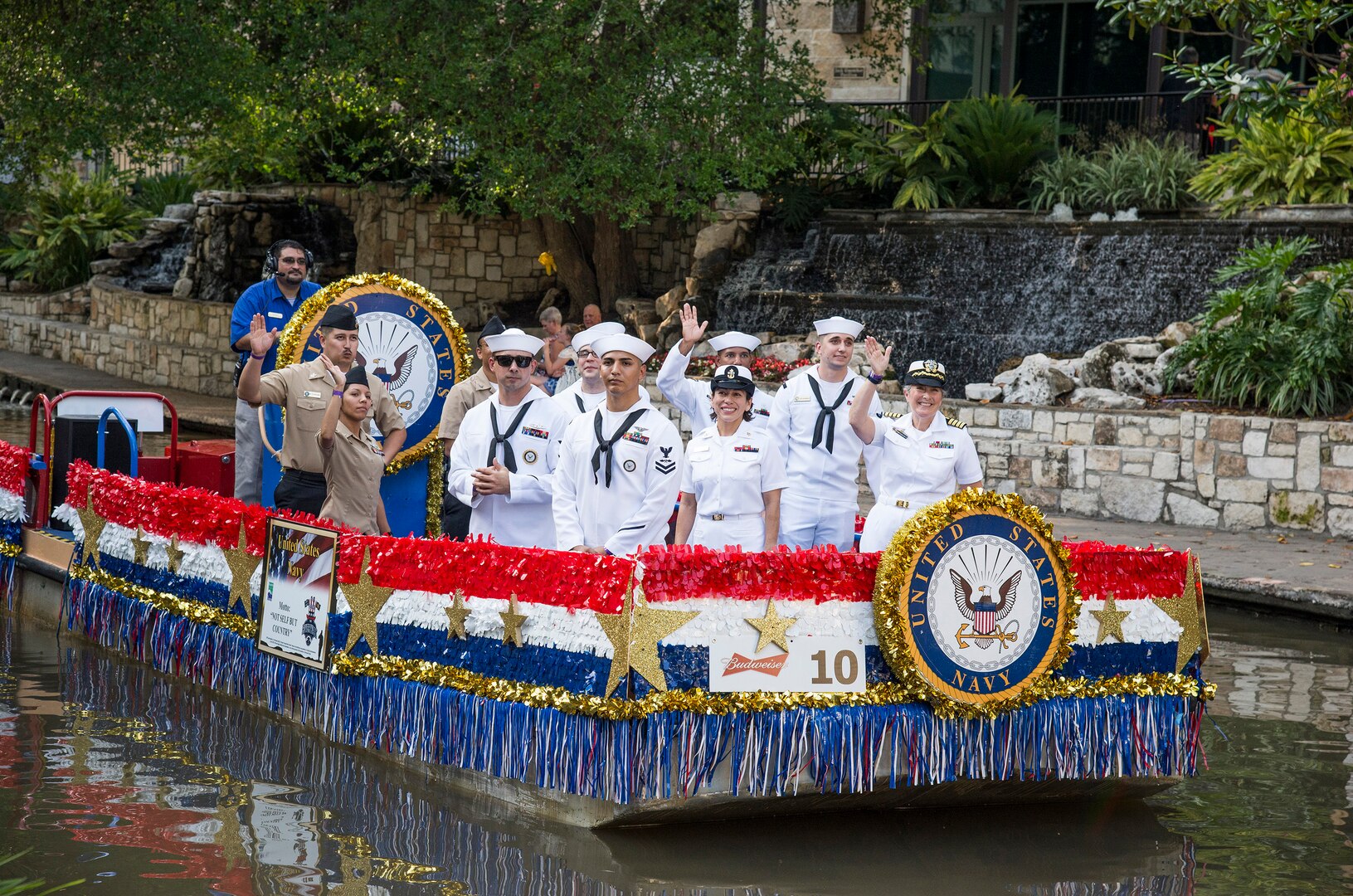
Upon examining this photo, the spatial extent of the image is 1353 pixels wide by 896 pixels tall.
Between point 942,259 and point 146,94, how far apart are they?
9751 millimetres

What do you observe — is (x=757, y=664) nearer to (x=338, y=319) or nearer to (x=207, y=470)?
(x=338, y=319)

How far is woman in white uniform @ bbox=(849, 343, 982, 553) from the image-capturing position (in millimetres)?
7820

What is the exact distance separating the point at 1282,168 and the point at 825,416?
440 inches

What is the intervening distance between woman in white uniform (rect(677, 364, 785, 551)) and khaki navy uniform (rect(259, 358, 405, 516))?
1.74m

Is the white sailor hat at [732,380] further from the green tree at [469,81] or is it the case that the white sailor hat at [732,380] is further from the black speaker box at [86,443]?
the green tree at [469,81]

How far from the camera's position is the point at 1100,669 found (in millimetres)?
6449

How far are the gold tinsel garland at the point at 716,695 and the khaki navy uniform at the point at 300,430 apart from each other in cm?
133

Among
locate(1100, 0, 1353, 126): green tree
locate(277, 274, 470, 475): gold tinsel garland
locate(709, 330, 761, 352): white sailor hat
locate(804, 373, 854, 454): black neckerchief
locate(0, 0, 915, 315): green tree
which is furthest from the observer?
locate(0, 0, 915, 315): green tree

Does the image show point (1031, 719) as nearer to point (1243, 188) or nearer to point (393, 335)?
point (393, 335)

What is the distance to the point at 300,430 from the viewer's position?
25.7ft

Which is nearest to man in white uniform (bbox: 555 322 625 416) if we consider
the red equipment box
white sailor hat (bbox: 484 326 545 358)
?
white sailor hat (bbox: 484 326 545 358)

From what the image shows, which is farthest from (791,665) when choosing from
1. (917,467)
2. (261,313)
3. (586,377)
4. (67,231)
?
(67,231)

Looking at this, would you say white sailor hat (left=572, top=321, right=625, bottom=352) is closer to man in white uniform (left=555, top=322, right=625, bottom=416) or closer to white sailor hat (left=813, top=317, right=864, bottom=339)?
man in white uniform (left=555, top=322, right=625, bottom=416)

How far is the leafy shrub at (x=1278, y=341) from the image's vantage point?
1318 cm
